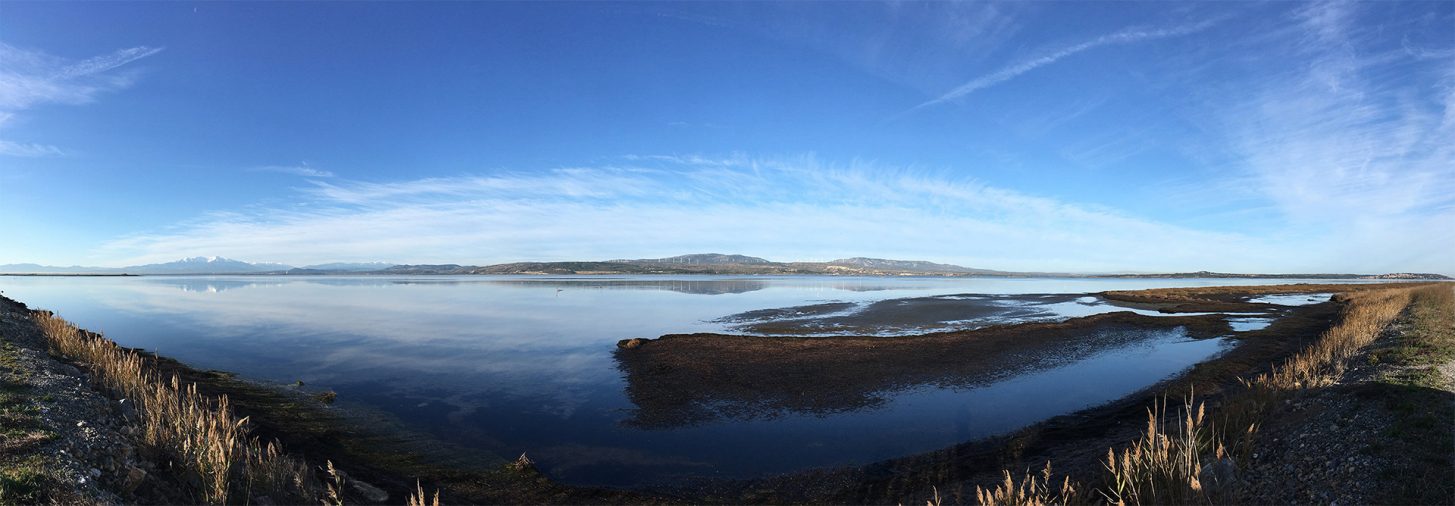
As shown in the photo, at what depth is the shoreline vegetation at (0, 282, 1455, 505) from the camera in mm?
6141

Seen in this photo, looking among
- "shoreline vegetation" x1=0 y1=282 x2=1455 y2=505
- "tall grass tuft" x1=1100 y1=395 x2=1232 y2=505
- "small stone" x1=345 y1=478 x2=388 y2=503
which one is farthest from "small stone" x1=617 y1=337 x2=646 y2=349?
"tall grass tuft" x1=1100 y1=395 x2=1232 y2=505

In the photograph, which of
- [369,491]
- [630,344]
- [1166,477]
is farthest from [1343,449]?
[630,344]

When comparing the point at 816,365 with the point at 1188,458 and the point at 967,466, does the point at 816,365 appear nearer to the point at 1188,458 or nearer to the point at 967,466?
the point at 967,466

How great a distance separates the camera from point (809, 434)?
1135 cm

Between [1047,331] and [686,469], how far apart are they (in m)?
22.4

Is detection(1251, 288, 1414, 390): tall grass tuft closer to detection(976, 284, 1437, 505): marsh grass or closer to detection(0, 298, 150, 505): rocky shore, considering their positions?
detection(976, 284, 1437, 505): marsh grass

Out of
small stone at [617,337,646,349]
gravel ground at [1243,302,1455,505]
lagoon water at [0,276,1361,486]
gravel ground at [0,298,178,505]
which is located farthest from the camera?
small stone at [617,337,646,349]

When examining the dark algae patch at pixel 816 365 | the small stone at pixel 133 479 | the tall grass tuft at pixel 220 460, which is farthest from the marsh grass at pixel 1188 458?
the small stone at pixel 133 479

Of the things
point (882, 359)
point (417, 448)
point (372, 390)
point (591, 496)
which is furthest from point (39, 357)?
point (882, 359)

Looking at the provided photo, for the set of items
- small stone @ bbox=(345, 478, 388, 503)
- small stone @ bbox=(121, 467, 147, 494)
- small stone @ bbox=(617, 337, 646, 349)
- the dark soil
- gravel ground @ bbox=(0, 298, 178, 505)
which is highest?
gravel ground @ bbox=(0, 298, 178, 505)

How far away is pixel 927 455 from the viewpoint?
9.94m

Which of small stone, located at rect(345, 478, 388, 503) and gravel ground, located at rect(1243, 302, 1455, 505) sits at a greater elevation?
gravel ground, located at rect(1243, 302, 1455, 505)

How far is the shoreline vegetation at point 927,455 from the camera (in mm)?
6141

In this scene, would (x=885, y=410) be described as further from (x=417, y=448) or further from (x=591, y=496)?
(x=417, y=448)
